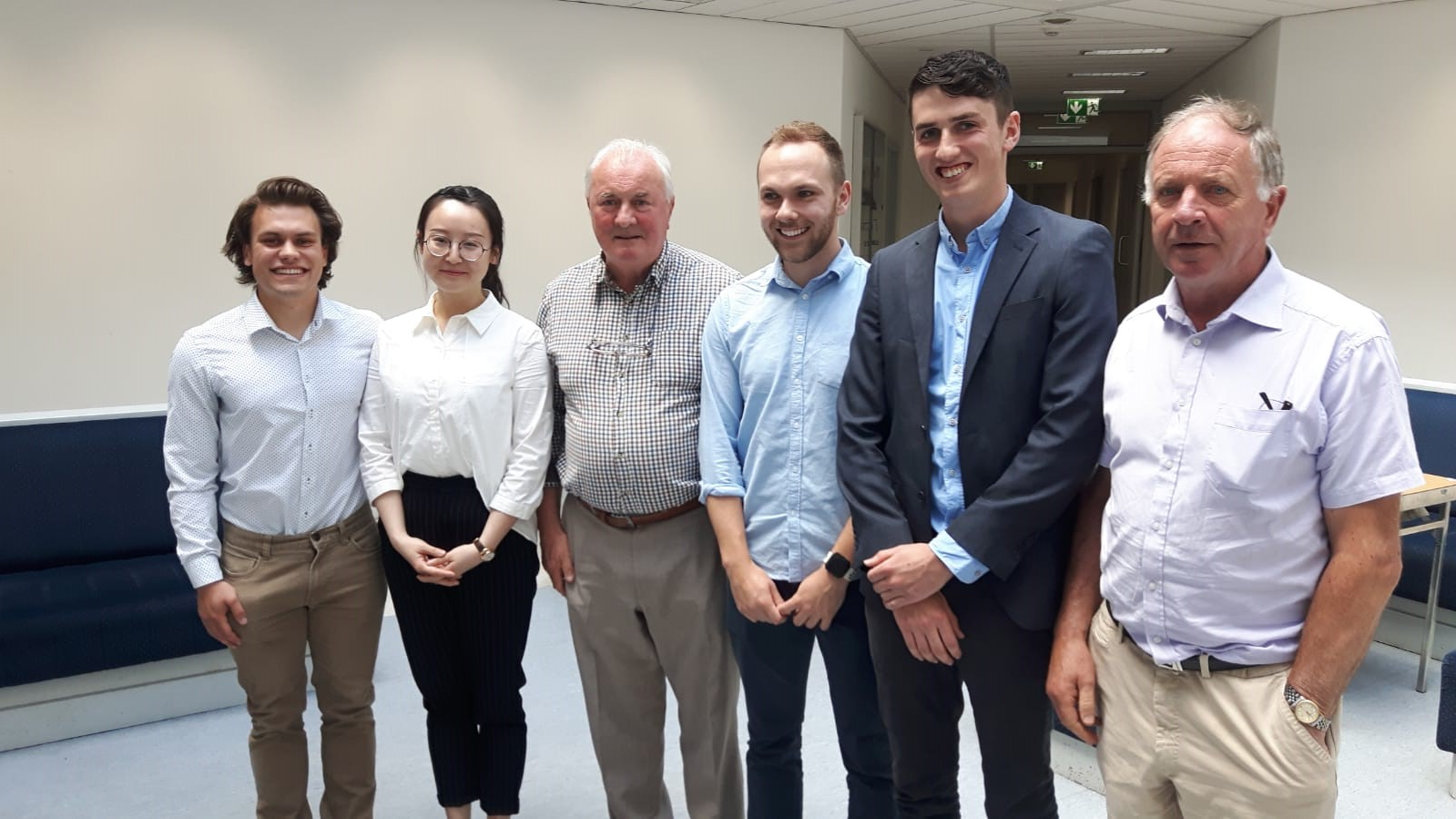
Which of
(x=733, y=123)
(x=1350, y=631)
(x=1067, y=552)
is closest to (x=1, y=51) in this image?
(x=733, y=123)

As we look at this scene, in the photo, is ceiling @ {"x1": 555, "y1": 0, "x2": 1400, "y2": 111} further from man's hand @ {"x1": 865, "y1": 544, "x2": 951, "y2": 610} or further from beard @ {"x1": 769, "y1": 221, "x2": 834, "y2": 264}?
man's hand @ {"x1": 865, "y1": 544, "x2": 951, "y2": 610}

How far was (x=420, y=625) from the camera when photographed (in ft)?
8.47

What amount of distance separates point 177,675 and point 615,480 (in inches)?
92.7

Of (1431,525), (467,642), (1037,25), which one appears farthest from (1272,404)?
(1037,25)

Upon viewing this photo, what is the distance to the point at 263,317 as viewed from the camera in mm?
2451

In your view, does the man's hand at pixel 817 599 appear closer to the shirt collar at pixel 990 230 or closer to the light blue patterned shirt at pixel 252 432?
the shirt collar at pixel 990 230

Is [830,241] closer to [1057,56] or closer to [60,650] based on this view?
[60,650]

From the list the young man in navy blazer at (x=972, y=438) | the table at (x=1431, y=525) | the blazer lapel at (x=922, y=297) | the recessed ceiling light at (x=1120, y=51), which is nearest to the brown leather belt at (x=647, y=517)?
the young man in navy blazer at (x=972, y=438)

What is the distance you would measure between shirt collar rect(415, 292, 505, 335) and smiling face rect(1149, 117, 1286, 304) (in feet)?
5.13

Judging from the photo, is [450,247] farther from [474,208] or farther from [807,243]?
[807,243]

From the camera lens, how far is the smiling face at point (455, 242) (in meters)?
2.47

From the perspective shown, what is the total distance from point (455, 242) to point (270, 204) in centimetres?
44

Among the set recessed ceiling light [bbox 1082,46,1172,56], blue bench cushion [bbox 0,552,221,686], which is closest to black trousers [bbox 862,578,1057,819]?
blue bench cushion [bbox 0,552,221,686]

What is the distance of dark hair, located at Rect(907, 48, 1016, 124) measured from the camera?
1.91 meters
